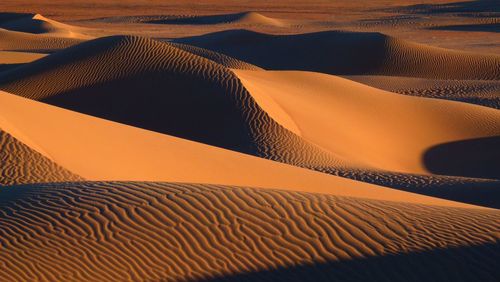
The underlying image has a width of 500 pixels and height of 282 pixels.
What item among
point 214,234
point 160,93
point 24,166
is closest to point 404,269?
point 214,234

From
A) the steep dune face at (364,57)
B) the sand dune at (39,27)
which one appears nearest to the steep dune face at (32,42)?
the sand dune at (39,27)

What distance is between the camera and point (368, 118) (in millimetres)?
19750

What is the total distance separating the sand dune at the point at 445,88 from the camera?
78.0 ft

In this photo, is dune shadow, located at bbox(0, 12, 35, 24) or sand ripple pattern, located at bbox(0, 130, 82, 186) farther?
dune shadow, located at bbox(0, 12, 35, 24)

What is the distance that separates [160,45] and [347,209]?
14834 millimetres

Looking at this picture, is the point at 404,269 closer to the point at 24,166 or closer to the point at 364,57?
the point at 24,166

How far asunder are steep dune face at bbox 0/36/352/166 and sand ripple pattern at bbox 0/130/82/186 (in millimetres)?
5730

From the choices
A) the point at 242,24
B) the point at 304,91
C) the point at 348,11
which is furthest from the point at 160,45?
the point at 348,11

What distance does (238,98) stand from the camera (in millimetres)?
17266

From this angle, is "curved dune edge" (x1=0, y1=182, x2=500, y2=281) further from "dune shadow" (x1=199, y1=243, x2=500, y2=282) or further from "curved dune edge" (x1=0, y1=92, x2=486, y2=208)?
"curved dune edge" (x1=0, y1=92, x2=486, y2=208)

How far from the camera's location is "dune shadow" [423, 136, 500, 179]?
1738 centimetres

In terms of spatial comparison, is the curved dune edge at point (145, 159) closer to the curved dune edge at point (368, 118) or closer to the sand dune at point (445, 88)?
the curved dune edge at point (368, 118)

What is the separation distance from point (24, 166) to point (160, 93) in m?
8.19

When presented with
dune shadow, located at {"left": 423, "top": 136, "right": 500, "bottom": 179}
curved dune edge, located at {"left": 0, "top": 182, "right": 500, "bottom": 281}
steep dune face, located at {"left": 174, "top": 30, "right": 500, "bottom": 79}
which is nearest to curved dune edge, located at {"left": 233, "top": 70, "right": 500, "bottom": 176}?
dune shadow, located at {"left": 423, "top": 136, "right": 500, "bottom": 179}
